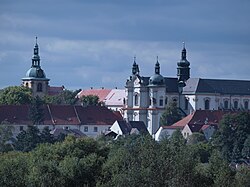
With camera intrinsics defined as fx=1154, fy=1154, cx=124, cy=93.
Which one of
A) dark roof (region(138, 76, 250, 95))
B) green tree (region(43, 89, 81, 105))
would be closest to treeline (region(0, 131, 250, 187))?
dark roof (region(138, 76, 250, 95))

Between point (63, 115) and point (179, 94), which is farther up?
point (179, 94)

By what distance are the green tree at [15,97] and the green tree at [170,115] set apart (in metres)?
14.8

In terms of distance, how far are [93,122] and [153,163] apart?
241 ft

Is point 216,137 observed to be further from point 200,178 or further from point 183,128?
point 200,178

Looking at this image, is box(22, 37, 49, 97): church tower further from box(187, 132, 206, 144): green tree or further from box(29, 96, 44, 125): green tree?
box(187, 132, 206, 144): green tree

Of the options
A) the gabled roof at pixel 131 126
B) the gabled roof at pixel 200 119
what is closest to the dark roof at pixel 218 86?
the gabled roof at pixel 200 119

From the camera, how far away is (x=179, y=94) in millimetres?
132500

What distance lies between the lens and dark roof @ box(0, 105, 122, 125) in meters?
113

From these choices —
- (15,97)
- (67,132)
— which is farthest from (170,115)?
(67,132)

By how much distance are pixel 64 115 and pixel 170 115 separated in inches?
508

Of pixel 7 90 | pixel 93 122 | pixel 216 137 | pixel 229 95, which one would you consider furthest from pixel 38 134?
pixel 229 95

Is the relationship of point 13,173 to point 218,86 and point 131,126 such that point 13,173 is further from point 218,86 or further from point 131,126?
point 218,86

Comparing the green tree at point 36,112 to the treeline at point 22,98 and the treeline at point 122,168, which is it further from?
the treeline at point 122,168

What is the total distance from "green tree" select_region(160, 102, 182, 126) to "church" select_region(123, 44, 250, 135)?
3.03 feet
